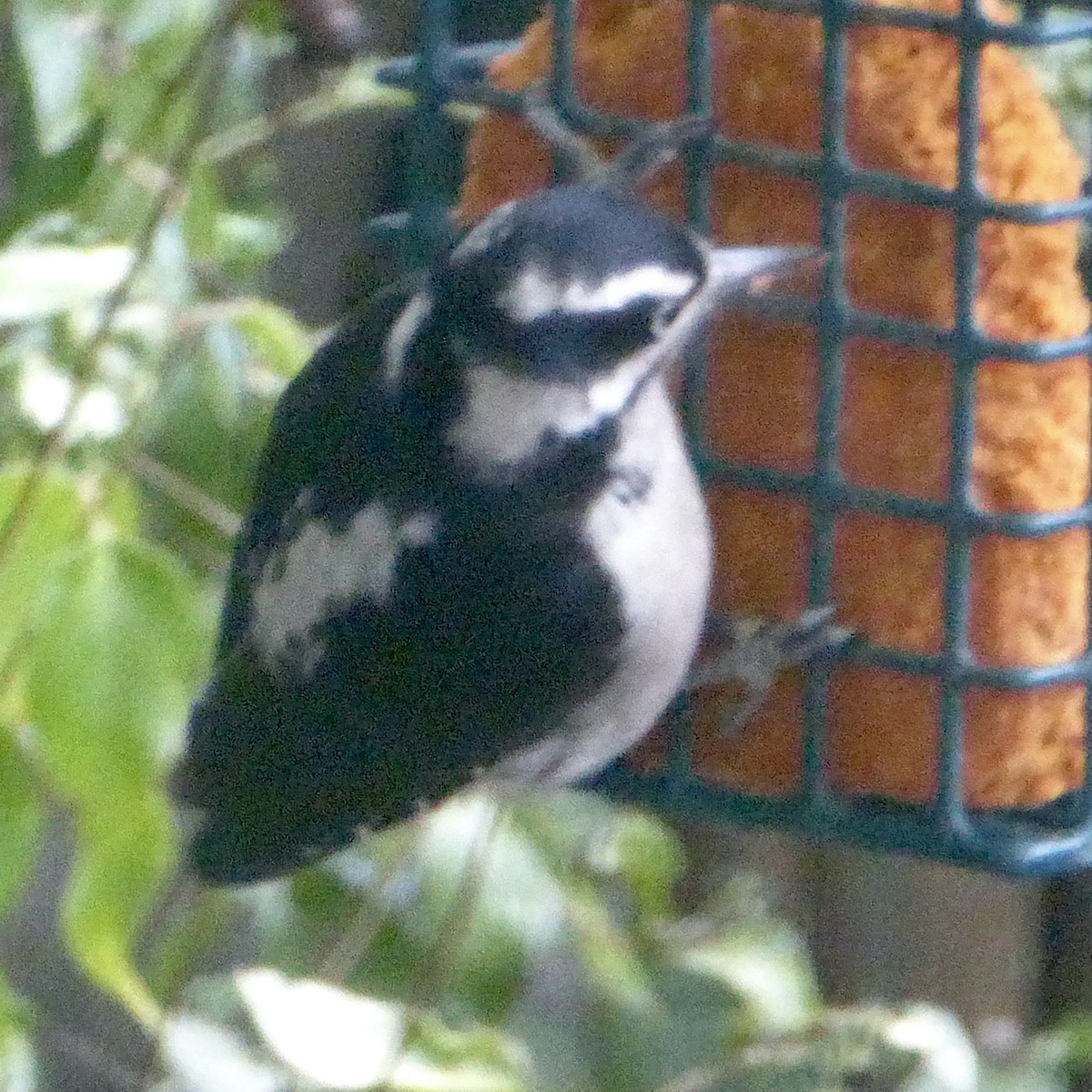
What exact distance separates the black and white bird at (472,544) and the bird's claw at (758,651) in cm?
2

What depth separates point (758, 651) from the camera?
3.33 feet

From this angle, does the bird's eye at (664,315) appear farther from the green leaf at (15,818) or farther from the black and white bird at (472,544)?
the green leaf at (15,818)

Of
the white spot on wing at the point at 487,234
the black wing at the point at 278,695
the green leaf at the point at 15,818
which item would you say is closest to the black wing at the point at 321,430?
the black wing at the point at 278,695

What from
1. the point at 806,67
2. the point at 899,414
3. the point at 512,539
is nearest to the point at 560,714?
the point at 512,539

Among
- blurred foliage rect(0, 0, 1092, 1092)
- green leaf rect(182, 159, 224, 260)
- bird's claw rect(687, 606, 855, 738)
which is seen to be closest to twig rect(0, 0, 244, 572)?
blurred foliage rect(0, 0, 1092, 1092)

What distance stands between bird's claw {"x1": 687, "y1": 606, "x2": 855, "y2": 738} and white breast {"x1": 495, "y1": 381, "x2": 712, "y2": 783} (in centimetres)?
2

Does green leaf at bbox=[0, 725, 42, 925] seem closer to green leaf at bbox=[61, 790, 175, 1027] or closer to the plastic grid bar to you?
green leaf at bbox=[61, 790, 175, 1027]

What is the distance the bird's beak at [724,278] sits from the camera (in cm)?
90

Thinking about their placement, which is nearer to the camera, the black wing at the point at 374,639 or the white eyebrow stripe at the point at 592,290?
the white eyebrow stripe at the point at 592,290

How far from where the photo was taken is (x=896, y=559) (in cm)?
102

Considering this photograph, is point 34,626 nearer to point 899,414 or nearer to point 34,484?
point 34,484

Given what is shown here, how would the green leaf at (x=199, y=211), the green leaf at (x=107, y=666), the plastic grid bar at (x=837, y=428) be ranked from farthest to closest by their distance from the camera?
1. the green leaf at (x=199, y=211)
2. the plastic grid bar at (x=837, y=428)
3. the green leaf at (x=107, y=666)

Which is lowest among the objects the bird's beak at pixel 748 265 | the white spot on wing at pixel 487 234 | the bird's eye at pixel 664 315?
the bird's eye at pixel 664 315

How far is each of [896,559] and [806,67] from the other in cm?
23
